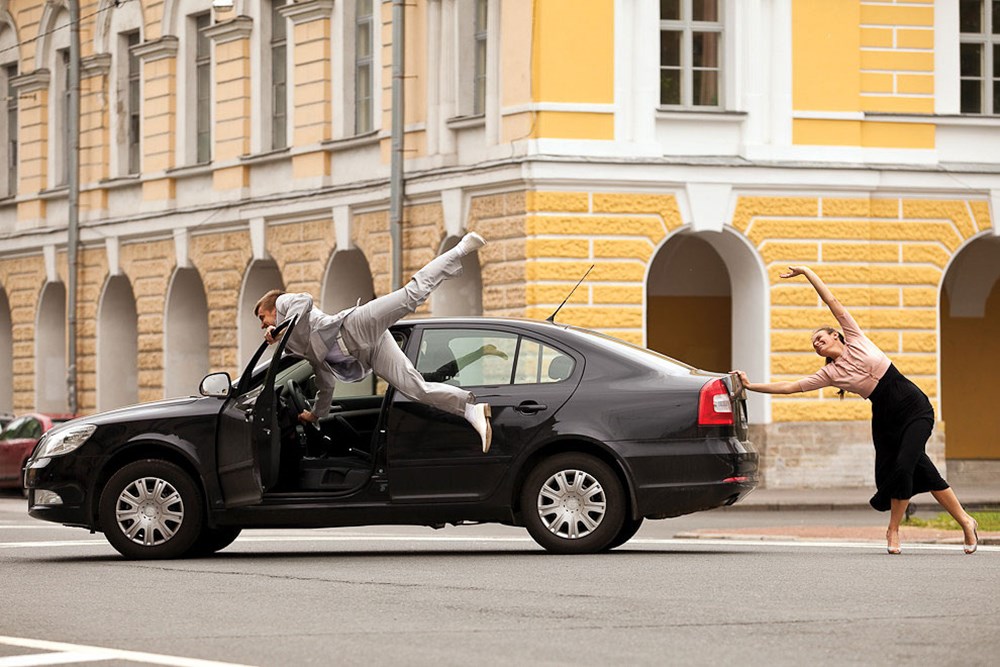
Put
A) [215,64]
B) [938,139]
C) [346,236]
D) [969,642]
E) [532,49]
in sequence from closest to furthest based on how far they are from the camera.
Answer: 1. [969,642]
2. [532,49]
3. [938,139]
4. [346,236]
5. [215,64]

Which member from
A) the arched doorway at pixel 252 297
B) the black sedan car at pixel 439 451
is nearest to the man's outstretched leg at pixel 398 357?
the black sedan car at pixel 439 451

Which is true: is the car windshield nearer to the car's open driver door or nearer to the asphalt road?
the asphalt road

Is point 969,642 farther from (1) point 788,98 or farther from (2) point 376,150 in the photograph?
(2) point 376,150

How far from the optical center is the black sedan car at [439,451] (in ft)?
46.2

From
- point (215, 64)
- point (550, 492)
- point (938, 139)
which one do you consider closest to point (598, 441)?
point (550, 492)

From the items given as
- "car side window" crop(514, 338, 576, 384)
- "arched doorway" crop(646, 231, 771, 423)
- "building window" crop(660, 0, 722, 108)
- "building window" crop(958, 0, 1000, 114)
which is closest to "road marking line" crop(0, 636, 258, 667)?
"car side window" crop(514, 338, 576, 384)

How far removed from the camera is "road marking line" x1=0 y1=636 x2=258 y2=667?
8609mm

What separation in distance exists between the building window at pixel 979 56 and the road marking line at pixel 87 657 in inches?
877

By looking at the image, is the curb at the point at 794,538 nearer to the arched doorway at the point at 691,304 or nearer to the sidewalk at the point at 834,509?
the sidewalk at the point at 834,509

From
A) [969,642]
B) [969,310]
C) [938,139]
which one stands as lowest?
[969,642]

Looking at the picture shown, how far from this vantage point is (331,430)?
14594 millimetres

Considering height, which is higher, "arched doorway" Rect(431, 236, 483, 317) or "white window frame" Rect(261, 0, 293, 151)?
"white window frame" Rect(261, 0, 293, 151)

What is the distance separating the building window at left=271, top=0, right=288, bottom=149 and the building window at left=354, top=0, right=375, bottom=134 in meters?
2.00

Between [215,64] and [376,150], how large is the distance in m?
5.12
